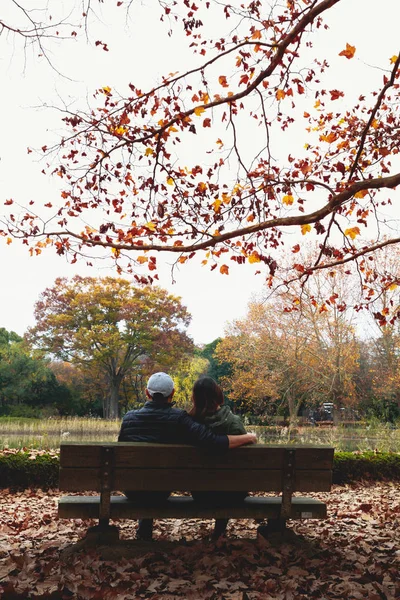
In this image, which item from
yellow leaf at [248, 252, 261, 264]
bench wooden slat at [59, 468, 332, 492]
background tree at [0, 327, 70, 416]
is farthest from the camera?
background tree at [0, 327, 70, 416]

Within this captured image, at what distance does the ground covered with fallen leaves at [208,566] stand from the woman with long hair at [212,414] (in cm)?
35

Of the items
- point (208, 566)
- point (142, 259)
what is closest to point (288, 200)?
point (142, 259)

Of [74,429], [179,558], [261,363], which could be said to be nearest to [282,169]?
[179,558]

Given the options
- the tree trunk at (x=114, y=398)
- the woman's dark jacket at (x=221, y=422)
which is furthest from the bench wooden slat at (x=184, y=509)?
the tree trunk at (x=114, y=398)

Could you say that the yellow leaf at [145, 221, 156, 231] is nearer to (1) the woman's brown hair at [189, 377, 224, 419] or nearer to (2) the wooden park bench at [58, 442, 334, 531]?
(1) the woman's brown hair at [189, 377, 224, 419]

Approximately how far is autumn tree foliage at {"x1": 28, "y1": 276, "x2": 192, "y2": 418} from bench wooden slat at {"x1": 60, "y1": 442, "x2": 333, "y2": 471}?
30.4 metres

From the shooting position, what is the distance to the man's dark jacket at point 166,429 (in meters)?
4.16

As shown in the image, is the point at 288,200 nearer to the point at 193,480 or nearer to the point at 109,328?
the point at 193,480

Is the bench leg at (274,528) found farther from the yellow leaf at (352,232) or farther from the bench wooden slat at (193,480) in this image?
the yellow leaf at (352,232)

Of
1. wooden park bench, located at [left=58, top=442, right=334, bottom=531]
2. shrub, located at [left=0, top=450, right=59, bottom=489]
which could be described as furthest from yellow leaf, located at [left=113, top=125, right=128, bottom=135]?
shrub, located at [left=0, top=450, right=59, bottom=489]

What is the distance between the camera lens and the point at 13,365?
33.6 meters

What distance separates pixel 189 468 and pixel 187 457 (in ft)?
0.27

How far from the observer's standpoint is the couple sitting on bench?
427cm

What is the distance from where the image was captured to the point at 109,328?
1371 inches
